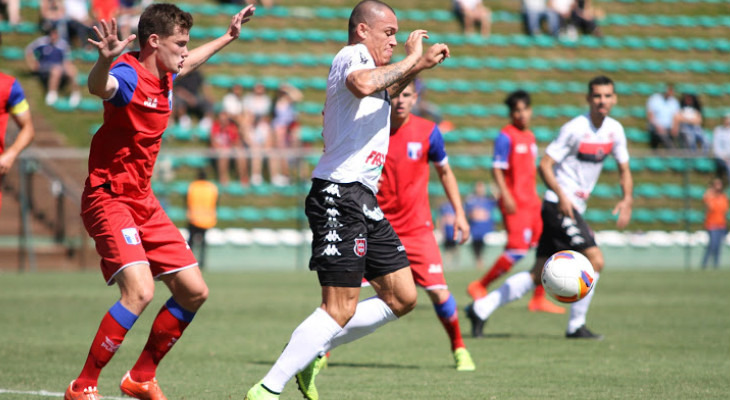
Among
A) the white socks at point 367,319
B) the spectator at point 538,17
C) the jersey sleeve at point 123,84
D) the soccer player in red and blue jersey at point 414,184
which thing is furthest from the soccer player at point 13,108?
the spectator at point 538,17

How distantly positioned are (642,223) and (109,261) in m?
19.1

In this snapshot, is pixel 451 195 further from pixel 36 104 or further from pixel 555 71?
pixel 555 71

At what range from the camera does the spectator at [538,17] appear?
97.5 ft

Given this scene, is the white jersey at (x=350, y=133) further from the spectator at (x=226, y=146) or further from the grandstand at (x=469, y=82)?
the spectator at (x=226, y=146)

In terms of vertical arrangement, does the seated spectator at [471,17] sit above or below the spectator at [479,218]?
above

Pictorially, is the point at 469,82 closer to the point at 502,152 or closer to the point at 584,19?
the point at 584,19

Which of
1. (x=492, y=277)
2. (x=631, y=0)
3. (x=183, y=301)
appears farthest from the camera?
(x=631, y=0)

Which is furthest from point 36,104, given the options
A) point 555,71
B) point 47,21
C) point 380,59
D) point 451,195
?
point 380,59

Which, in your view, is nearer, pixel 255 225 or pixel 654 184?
pixel 255 225

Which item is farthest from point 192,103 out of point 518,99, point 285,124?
point 518,99

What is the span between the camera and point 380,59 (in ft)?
18.8

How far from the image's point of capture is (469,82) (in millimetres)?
28031

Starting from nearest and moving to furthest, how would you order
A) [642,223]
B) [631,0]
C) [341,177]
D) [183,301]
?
[341,177] < [183,301] < [642,223] < [631,0]

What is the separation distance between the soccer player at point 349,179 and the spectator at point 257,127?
16249mm
